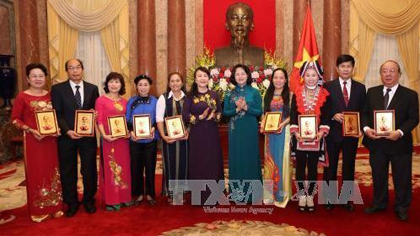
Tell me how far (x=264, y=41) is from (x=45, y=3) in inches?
202

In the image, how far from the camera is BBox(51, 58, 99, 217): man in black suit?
160 inches

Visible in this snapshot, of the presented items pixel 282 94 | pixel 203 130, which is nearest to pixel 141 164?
pixel 203 130

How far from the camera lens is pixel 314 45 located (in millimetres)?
6191

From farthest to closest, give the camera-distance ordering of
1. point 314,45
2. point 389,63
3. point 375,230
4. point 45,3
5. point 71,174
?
point 45,3 → point 314,45 → point 71,174 → point 389,63 → point 375,230

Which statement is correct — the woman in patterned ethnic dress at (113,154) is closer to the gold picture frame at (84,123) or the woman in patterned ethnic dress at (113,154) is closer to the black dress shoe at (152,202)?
the gold picture frame at (84,123)

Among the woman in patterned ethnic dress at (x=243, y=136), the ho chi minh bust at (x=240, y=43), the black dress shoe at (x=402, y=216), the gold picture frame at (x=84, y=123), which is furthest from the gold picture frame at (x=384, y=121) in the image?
the ho chi minh bust at (x=240, y=43)

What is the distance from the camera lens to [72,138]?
4035 mm

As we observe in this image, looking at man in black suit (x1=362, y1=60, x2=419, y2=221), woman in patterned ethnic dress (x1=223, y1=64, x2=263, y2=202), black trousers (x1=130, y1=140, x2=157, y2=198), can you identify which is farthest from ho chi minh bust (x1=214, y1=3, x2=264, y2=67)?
man in black suit (x1=362, y1=60, x2=419, y2=221)

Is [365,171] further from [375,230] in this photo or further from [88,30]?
[88,30]

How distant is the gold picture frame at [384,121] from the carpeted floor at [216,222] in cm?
93

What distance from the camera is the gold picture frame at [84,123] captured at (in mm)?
3986

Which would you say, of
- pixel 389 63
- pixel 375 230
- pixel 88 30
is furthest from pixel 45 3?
pixel 375 230

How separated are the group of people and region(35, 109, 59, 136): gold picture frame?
0.09 m

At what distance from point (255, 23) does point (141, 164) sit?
554cm
